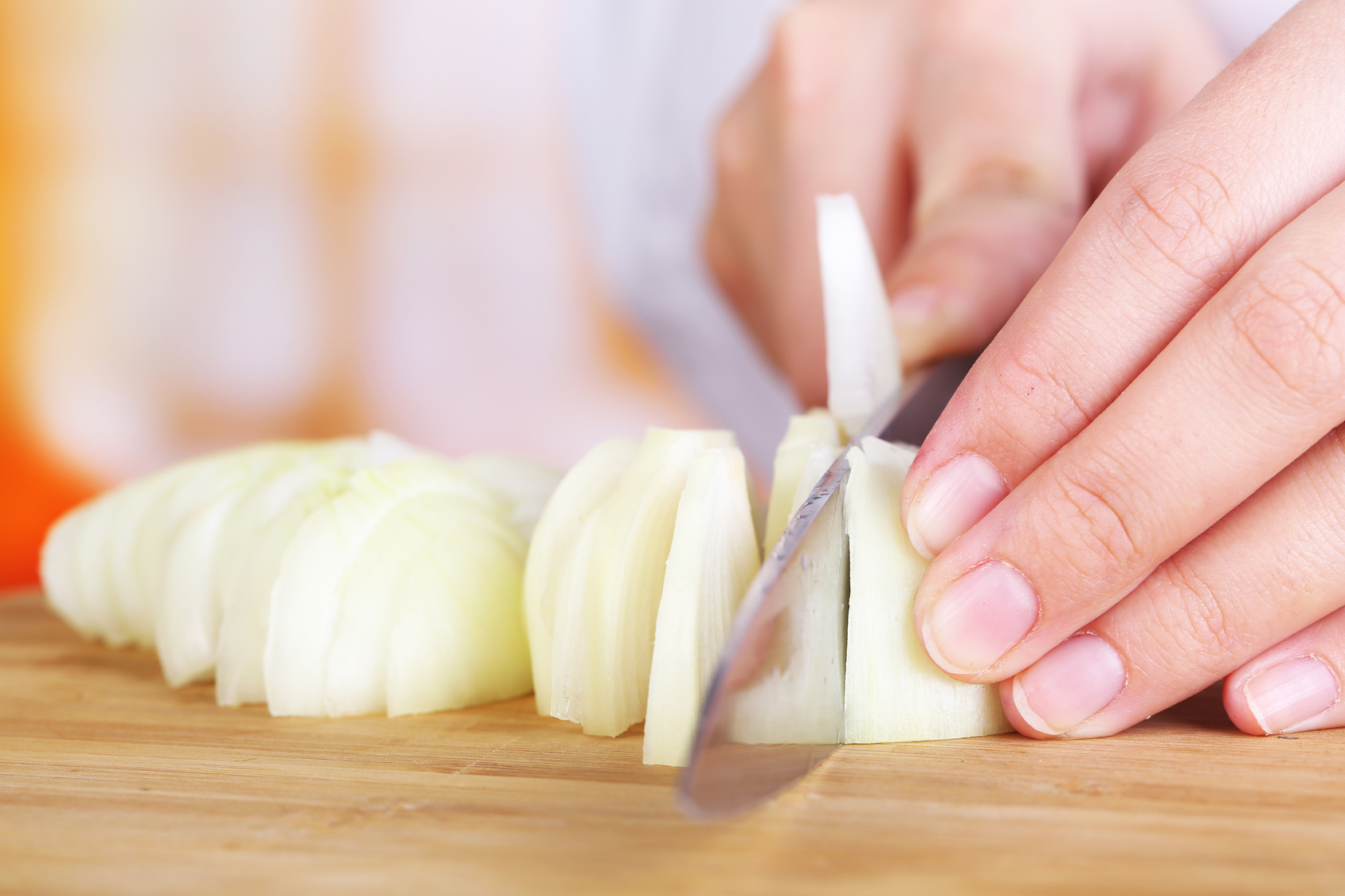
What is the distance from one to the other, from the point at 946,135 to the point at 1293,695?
80cm

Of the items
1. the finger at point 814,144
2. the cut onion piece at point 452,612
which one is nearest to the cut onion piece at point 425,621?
the cut onion piece at point 452,612

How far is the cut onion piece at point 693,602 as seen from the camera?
609 millimetres

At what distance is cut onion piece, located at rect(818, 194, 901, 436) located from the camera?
0.86m

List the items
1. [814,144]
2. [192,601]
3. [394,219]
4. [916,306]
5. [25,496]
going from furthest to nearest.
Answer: [394,219] < [25,496] < [814,144] < [916,306] < [192,601]

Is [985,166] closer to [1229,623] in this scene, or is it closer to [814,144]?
[814,144]

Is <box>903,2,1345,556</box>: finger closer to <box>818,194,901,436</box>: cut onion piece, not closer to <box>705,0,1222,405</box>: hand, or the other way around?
<box>818,194,901,436</box>: cut onion piece

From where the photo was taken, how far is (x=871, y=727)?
2.12ft

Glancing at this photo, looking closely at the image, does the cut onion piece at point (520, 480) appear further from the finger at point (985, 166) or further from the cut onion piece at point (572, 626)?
the finger at point (985, 166)

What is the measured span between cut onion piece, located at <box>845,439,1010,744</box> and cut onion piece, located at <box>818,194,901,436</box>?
0.72 ft

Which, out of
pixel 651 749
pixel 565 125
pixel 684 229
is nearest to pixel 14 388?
pixel 565 125

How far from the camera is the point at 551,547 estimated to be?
0.75 metres

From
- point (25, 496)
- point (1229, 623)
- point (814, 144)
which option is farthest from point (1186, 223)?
point (25, 496)

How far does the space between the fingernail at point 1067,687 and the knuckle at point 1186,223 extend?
0.81 feet

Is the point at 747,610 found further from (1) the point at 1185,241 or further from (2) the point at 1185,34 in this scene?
(2) the point at 1185,34
